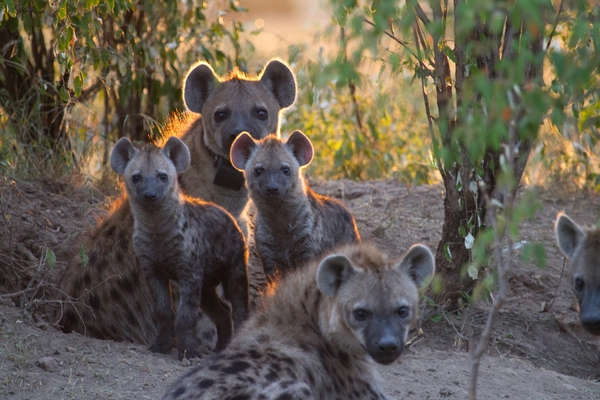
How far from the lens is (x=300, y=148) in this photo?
5.12 meters

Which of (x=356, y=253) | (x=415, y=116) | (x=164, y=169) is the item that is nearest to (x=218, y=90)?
(x=164, y=169)

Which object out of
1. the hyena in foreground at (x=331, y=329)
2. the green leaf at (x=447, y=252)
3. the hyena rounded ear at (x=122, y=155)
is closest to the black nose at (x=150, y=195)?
the hyena rounded ear at (x=122, y=155)

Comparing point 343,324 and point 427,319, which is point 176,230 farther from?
point 427,319

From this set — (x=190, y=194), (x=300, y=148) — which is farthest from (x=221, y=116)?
(x=300, y=148)

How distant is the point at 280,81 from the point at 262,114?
36 centimetres

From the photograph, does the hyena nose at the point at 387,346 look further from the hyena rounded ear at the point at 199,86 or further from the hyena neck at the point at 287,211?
the hyena rounded ear at the point at 199,86

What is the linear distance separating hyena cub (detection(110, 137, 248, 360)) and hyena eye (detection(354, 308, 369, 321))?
123 centimetres

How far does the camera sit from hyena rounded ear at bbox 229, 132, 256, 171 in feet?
16.6

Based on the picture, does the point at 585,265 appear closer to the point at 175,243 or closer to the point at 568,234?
the point at 568,234

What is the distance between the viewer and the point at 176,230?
464 centimetres

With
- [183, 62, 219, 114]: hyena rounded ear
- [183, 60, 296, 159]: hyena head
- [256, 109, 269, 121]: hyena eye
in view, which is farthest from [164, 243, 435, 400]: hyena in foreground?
[183, 62, 219, 114]: hyena rounded ear

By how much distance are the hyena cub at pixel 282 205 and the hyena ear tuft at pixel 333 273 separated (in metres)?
1.27

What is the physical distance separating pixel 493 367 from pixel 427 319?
0.67 meters

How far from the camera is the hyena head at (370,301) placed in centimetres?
355
